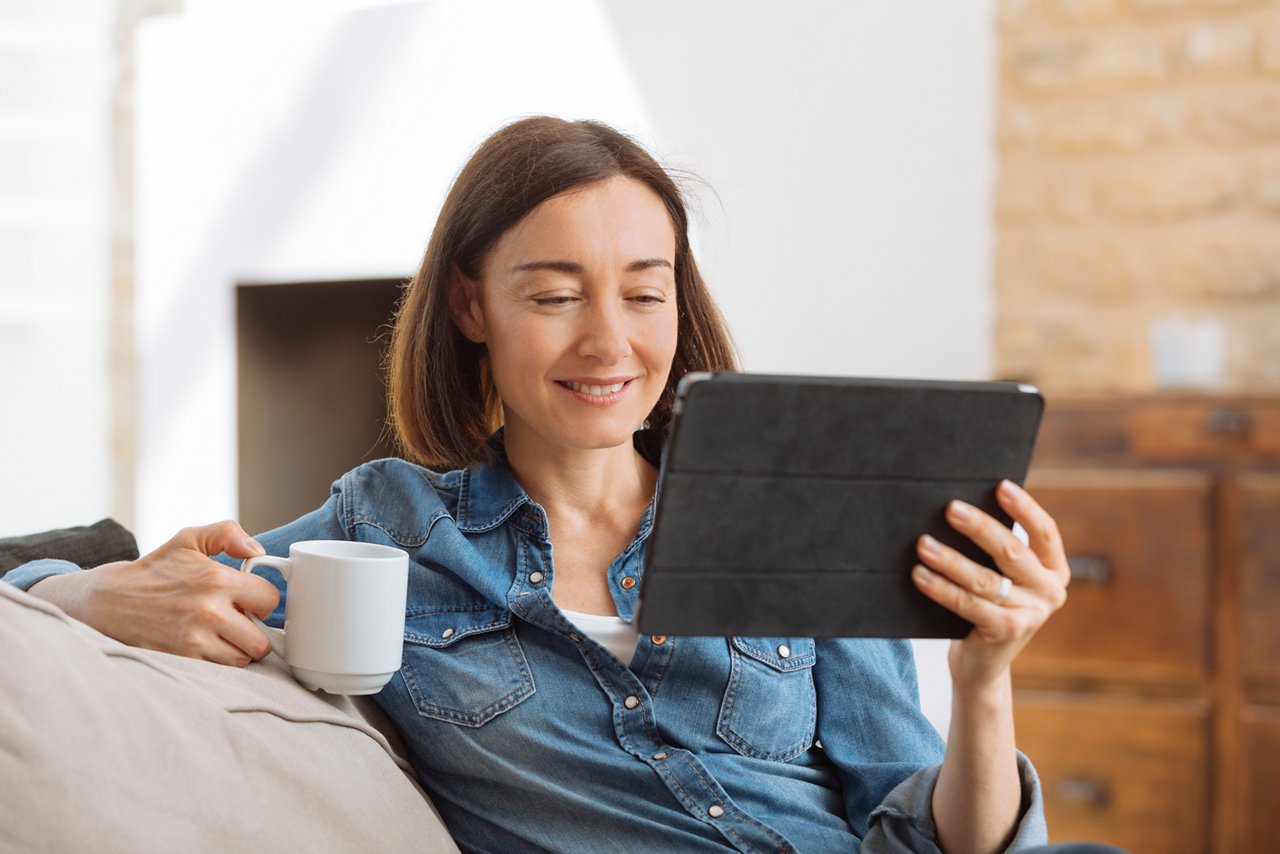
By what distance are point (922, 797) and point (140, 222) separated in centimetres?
267

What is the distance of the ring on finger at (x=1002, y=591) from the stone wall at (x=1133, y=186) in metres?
2.19

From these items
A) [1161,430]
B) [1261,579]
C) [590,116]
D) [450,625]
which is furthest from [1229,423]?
[450,625]

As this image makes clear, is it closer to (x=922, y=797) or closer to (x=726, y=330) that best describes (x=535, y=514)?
(x=726, y=330)

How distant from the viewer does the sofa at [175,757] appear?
848 mm

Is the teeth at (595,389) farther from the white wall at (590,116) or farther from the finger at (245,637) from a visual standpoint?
the white wall at (590,116)

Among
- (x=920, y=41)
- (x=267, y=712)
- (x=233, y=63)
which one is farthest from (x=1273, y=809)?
(x=233, y=63)

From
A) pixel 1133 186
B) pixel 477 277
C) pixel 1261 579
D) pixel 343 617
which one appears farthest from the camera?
pixel 1133 186

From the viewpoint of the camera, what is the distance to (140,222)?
321 cm

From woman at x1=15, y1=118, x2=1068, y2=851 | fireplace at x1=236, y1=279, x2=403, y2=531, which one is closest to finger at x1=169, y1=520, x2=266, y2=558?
woman at x1=15, y1=118, x2=1068, y2=851

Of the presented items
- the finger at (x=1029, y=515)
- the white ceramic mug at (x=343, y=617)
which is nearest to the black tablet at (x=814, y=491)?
the finger at (x=1029, y=515)

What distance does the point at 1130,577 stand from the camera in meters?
2.62

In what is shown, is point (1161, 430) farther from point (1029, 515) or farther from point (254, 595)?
point (254, 595)

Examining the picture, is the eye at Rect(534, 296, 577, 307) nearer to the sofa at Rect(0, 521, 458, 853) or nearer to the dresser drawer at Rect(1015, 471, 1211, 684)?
the sofa at Rect(0, 521, 458, 853)

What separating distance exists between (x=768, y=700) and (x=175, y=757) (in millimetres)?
547
